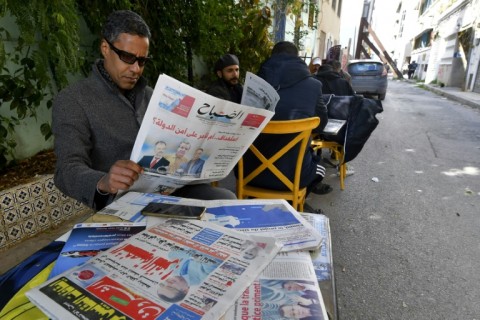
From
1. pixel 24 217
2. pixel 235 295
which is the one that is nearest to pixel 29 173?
pixel 24 217

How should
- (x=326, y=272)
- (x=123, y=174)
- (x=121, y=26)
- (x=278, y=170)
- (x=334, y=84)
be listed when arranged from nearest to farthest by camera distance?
(x=326, y=272) < (x=123, y=174) < (x=121, y=26) < (x=278, y=170) < (x=334, y=84)

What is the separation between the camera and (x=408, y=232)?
2.51 metres

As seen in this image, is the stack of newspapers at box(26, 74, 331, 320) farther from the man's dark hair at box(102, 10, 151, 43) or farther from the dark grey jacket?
the man's dark hair at box(102, 10, 151, 43)

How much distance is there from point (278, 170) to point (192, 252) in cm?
136

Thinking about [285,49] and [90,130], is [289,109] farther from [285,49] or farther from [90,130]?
[90,130]

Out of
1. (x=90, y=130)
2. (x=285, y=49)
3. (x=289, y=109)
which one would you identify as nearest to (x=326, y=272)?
(x=90, y=130)

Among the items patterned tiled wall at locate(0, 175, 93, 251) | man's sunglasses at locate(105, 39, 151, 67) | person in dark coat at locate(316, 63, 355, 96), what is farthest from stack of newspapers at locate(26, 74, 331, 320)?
person in dark coat at locate(316, 63, 355, 96)

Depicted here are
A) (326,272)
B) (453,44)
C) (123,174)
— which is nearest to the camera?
(326,272)

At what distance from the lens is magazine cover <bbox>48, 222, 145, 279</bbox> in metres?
0.68

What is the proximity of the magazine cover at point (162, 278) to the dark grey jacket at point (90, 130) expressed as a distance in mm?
483

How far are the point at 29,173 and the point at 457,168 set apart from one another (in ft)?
15.9

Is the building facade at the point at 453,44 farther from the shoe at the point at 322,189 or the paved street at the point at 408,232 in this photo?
the shoe at the point at 322,189

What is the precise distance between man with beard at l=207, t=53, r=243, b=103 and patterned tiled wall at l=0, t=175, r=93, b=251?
1.75m

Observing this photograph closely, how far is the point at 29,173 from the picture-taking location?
227cm
